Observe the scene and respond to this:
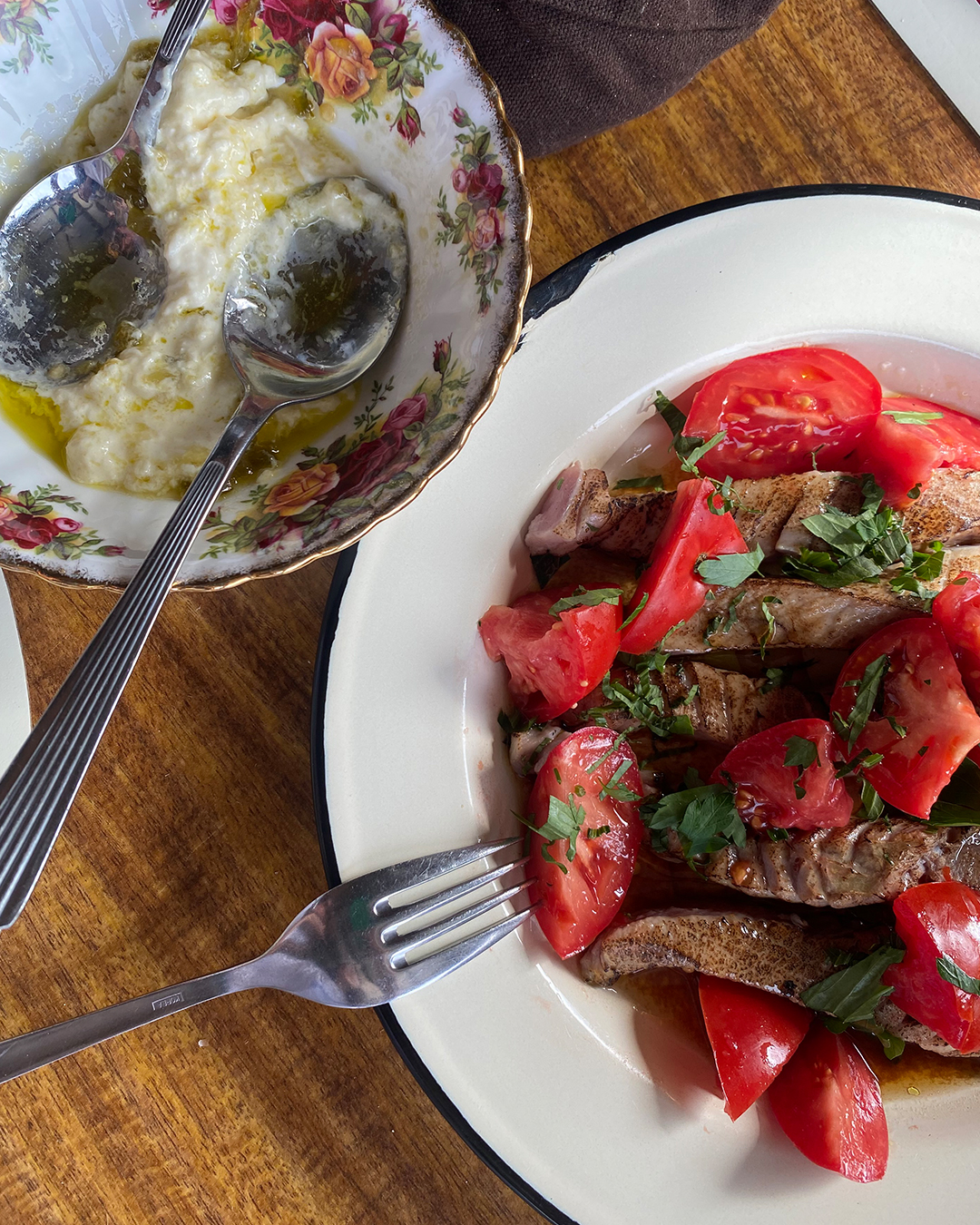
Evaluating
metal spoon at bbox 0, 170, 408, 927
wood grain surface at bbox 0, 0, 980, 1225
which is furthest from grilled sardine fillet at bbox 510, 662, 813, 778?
metal spoon at bbox 0, 170, 408, 927

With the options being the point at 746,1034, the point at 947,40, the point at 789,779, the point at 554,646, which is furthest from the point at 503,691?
the point at 947,40

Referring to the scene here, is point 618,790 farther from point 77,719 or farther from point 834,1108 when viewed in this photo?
point 77,719

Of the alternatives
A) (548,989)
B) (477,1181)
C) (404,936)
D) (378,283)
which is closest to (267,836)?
(404,936)

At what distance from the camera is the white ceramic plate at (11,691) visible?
4.87ft

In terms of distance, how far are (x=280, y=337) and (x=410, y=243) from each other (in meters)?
0.22

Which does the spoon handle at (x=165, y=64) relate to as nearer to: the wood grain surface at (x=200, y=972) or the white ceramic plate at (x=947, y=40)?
the wood grain surface at (x=200, y=972)

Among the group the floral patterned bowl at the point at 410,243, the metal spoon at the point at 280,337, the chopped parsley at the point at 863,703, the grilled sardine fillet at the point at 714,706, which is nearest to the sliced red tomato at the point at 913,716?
the chopped parsley at the point at 863,703

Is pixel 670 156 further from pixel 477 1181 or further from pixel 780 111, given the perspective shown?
pixel 477 1181

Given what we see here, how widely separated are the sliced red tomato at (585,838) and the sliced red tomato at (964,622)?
0.54 m

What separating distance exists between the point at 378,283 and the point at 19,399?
0.50 m

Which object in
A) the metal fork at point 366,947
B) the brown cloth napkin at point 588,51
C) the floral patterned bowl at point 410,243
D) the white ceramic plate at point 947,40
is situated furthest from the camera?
the white ceramic plate at point 947,40

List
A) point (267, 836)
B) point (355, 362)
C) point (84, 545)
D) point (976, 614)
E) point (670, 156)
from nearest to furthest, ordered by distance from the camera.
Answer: point (84, 545) → point (355, 362) → point (976, 614) → point (267, 836) → point (670, 156)

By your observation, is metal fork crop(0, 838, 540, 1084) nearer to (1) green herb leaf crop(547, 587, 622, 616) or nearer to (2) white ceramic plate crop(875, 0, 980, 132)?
(1) green herb leaf crop(547, 587, 622, 616)

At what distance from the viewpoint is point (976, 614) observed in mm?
1433
